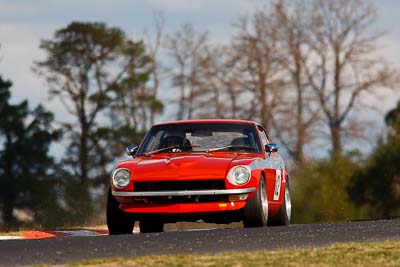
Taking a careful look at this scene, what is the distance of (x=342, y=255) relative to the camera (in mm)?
11070

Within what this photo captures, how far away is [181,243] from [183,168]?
2606mm

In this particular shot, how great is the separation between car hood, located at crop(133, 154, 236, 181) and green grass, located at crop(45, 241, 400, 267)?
11.7 feet

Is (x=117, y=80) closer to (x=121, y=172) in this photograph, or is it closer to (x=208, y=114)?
(x=208, y=114)

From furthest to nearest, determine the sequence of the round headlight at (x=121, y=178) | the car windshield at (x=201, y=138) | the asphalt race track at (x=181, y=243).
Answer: the car windshield at (x=201, y=138), the round headlight at (x=121, y=178), the asphalt race track at (x=181, y=243)

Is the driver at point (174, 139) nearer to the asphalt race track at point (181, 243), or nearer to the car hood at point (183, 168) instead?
the car hood at point (183, 168)

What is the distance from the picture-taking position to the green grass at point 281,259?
10.5 m

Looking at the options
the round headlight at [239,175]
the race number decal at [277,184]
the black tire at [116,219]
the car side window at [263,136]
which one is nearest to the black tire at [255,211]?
the round headlight at [239,175]

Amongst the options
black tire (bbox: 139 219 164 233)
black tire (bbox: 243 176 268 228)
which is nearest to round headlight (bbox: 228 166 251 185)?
black tire (bbox: 243 176 268 228)

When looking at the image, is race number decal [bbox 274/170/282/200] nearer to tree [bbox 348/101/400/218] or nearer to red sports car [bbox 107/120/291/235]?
red sports car [bbox 107/120/291/235]

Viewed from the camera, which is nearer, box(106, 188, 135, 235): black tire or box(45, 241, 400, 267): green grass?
box(45, 241, 400, 267): green grass

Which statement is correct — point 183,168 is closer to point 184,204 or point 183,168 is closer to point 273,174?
point 184,204

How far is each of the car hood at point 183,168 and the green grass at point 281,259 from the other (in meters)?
3.57

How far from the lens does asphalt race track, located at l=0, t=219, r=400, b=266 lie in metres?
11.7

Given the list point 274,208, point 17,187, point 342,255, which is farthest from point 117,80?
point 342,255
